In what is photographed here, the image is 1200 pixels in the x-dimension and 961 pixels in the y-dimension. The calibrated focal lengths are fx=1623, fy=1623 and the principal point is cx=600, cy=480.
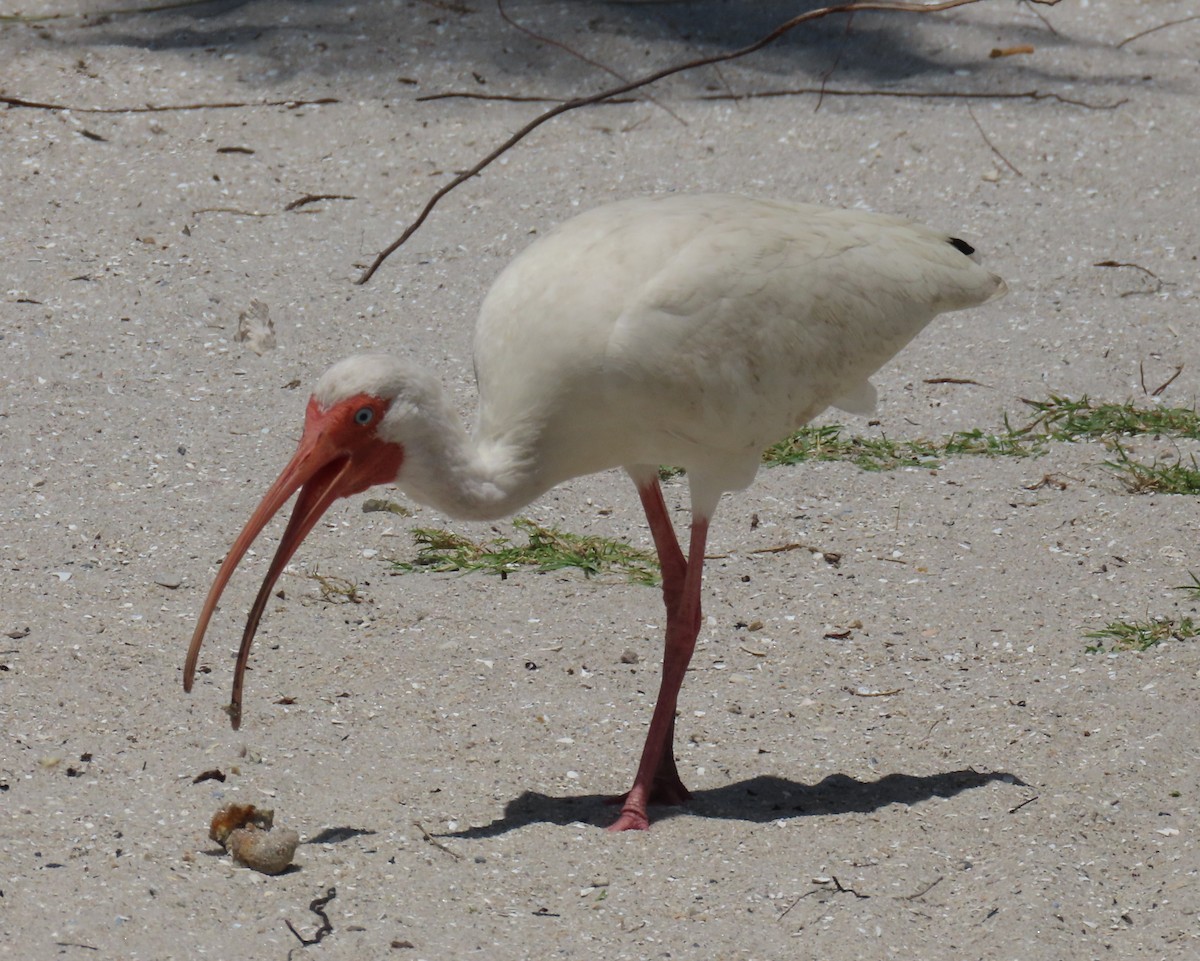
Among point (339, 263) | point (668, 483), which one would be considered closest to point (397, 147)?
point (339, 263)

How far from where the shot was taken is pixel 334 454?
3.53 meters

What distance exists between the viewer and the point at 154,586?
4.75 meters

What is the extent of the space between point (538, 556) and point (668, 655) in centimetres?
100

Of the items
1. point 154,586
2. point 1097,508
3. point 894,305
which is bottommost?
point 154,586

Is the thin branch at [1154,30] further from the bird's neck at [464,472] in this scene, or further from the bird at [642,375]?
the bird's neck at [464,472]

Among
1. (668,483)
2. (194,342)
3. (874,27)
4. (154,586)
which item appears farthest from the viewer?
(874,27)

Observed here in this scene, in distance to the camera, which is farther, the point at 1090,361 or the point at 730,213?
the point at 1090,361

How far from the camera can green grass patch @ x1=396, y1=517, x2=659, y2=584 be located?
5.05 metres

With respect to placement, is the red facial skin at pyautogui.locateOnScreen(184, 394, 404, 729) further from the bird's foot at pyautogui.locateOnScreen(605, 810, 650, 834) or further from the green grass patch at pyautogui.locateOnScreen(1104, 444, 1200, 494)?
the green grass patch at pyautogui.locateOnScreen(1104, 444, 1200, 494)

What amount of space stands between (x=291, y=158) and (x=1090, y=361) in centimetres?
381

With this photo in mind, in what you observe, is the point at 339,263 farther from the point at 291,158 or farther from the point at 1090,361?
the point at 1090,361

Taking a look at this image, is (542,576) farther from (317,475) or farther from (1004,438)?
(1004,438)

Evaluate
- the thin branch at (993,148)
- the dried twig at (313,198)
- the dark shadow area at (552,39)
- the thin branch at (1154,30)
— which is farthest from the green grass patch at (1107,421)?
the thin branch at (1154,30)

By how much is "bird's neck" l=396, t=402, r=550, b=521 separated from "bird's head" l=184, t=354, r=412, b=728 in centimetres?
6
